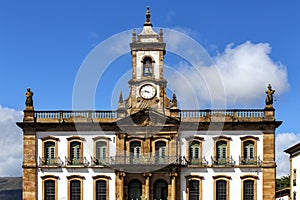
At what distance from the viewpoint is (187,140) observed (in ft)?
177

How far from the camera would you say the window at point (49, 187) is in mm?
53375

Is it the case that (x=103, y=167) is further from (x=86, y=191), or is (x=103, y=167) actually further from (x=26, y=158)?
(x=26, y=158)

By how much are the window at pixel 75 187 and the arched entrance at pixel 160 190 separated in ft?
19.7

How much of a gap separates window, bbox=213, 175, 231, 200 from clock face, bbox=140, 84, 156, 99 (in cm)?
847

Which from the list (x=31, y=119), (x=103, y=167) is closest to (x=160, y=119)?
(x=103, y=167)

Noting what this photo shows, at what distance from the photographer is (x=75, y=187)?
53.4 meters

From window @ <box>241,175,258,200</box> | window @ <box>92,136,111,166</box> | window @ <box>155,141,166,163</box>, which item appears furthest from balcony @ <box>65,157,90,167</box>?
window @ <box>241,175,258,200</box>

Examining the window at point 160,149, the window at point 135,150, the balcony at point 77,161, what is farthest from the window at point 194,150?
the balcony at point 77,161

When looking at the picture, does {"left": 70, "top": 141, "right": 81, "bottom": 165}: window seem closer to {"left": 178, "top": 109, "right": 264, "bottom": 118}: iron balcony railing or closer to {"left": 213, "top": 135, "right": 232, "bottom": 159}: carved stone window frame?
{"left": 178, "top": 109, "right": 264, "bottom": 118}: iron balcony railing

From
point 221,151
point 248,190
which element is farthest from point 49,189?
point 248,190

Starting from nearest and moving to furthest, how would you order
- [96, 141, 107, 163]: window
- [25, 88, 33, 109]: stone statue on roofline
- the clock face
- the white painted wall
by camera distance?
the white painted wall, [96, 141, 107, 163]: window, [25, 88, 33, 109]: stone statue on roofline, the clock face

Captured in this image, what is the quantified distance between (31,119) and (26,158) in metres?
3.18

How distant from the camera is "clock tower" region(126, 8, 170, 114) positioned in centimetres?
5444

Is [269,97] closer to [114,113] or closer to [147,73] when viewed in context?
[147,73]
